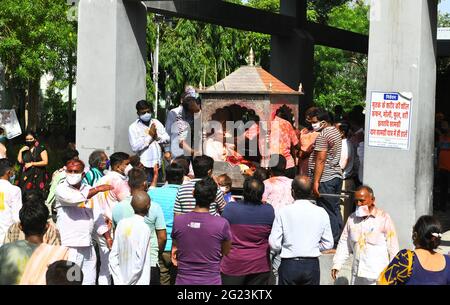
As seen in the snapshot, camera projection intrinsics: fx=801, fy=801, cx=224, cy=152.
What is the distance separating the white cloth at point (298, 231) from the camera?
735cm

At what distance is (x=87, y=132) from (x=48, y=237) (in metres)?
4.84

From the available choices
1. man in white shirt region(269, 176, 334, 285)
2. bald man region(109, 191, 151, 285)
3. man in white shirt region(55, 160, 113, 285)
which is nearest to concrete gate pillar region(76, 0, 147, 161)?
man in white shirt region(55, 160, 113, 285)

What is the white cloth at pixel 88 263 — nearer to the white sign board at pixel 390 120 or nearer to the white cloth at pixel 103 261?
the white cloth at pixel 103 261

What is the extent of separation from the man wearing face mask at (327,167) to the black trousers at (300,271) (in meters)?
2.37

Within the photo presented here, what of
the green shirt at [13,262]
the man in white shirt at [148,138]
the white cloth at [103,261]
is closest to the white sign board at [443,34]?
the man in white shirt at [148,138]

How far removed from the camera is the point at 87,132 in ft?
38.4

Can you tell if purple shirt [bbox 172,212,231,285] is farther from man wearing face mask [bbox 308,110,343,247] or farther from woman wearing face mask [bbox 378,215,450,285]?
man wearing face mask [bbox 308,110,343,247]

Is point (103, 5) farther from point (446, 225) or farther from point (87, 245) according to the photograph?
point (446, 225)

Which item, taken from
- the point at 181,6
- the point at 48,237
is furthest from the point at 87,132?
the point at 48,237

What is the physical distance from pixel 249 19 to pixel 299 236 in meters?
11.2

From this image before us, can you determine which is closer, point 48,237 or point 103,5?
point 48,237

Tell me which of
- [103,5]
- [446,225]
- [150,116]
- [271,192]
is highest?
[103,5]

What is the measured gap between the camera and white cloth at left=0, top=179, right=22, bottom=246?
8.45 meters

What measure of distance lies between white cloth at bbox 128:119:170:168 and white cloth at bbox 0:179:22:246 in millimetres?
2851
